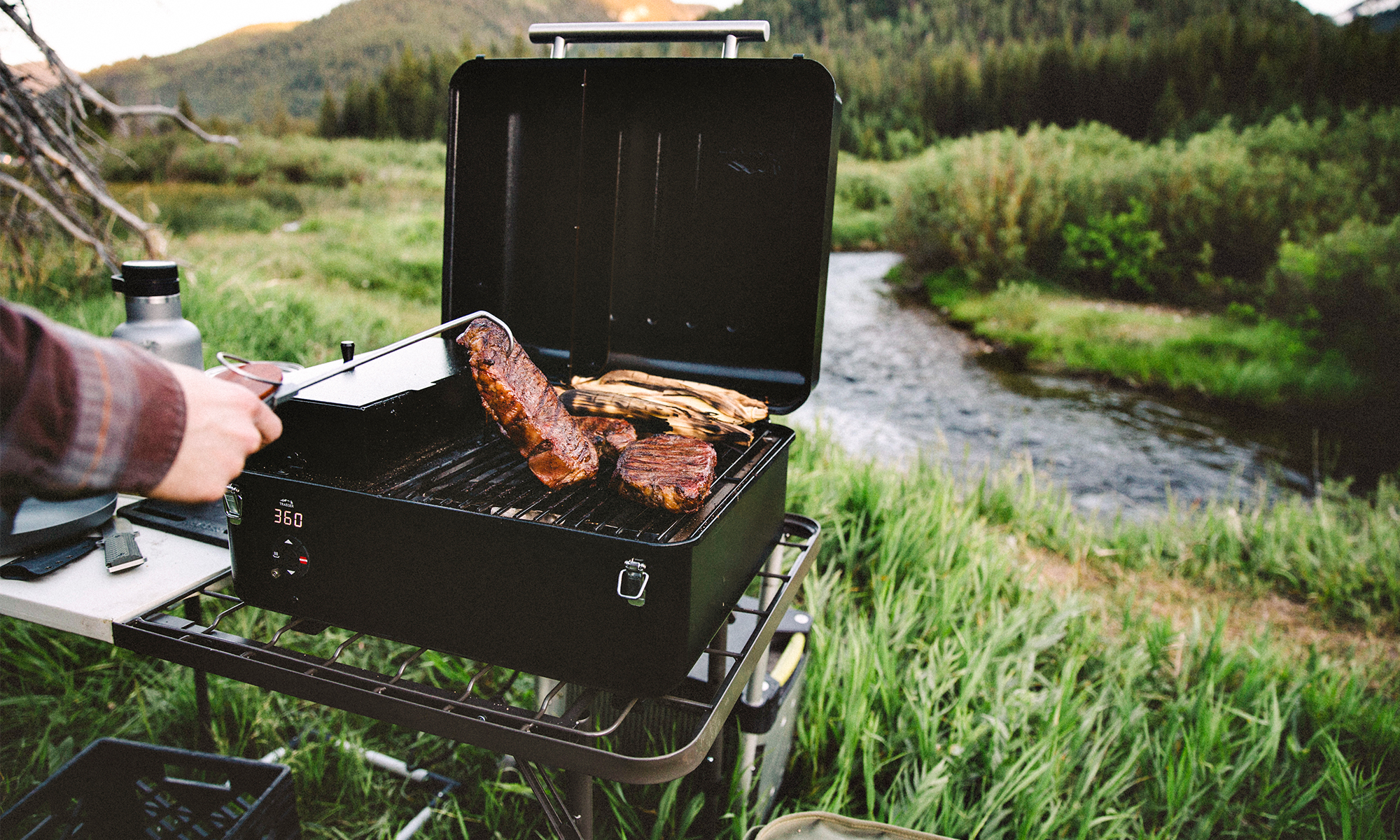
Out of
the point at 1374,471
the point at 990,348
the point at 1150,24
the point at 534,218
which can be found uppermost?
the point at 1150,24

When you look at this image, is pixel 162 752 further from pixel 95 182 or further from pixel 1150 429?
pixel 1150 429

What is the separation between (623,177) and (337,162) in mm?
9927

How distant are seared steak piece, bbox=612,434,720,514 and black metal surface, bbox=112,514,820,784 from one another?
25cm

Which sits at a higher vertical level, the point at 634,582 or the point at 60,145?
the point at 60,145

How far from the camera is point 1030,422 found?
8.74m

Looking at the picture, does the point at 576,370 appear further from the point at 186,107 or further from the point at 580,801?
the point at 186,107

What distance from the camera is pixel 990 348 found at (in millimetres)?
10328

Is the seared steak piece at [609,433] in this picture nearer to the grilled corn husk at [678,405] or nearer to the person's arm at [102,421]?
the grilled corn husk at [678,405]

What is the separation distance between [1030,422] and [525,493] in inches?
335

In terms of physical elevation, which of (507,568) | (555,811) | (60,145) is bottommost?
(555,811)

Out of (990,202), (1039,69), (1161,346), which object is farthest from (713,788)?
(1039,69)

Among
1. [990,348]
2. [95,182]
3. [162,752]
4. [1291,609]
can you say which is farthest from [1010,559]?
[990,348]

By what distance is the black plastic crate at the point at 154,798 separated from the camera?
162cm

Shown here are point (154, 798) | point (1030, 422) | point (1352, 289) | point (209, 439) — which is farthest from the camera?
point (1030, 422)
